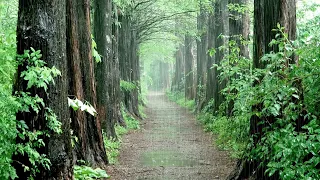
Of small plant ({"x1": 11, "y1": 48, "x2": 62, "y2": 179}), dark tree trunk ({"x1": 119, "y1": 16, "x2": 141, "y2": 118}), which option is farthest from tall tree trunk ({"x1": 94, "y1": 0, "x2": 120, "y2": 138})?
dark tree trunk ({"x1": 119, "y1": 16, "x2": 141, "y2": 118})

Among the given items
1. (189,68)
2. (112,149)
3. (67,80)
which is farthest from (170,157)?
(189,68)

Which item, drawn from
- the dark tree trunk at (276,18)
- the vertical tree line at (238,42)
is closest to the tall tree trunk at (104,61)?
the vertical tree line at (238,42)

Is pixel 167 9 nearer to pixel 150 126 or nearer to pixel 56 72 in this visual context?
pixel 150 126

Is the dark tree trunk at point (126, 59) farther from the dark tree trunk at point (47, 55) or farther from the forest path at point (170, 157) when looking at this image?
the dark tree trunk at point (47, 55)

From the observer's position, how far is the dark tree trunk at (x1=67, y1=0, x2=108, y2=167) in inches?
306

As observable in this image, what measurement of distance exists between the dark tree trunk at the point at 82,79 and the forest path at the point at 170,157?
74cm

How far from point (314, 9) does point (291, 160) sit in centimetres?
885

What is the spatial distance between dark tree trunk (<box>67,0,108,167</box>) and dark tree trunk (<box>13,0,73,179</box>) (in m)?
2.38

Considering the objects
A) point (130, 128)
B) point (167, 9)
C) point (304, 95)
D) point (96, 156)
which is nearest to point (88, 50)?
point (96, 156)

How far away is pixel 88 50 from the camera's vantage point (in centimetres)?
874

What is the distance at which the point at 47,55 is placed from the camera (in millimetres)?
5137

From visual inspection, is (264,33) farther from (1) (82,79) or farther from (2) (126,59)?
(2) (126,59)

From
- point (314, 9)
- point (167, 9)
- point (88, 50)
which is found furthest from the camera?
point (167, 9)

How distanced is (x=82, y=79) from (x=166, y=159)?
3.55m
